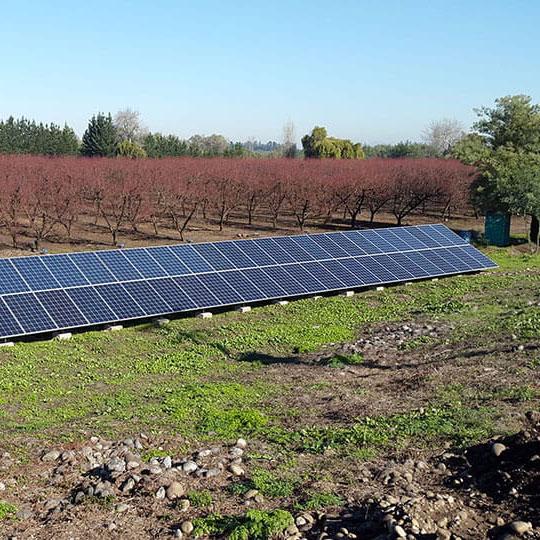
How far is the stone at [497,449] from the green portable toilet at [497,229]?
27696 mm

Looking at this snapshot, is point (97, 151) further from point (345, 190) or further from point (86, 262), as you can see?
point (86, 262)

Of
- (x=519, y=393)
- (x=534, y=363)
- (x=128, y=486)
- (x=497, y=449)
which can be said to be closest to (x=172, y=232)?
(x=534, y=363)

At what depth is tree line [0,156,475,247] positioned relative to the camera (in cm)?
3531

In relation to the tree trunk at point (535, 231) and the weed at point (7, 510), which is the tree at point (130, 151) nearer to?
the tree trunk at point (535, 231)

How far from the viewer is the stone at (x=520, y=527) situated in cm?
721

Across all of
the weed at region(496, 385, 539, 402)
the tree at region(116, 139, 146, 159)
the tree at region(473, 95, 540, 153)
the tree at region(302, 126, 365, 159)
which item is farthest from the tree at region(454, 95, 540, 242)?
the tree at region(116, 139, 146, 159)

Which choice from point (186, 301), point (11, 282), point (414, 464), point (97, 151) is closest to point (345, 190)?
point (186, 301)

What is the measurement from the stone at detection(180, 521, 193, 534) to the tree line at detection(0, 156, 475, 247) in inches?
1042

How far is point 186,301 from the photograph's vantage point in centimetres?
1941

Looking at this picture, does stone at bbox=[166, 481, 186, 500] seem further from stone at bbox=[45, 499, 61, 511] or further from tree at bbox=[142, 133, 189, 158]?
tree at bbox=[142, 133, 189, 158]

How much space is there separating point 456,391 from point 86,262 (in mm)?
11883

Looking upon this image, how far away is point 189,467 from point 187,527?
66.5 inches

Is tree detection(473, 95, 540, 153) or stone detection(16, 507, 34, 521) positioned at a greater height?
tree detection(473, 95, 540, 153)

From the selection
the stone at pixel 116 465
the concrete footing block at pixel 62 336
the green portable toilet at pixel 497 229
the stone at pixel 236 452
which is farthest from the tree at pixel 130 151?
the stone at pixel 116 465
